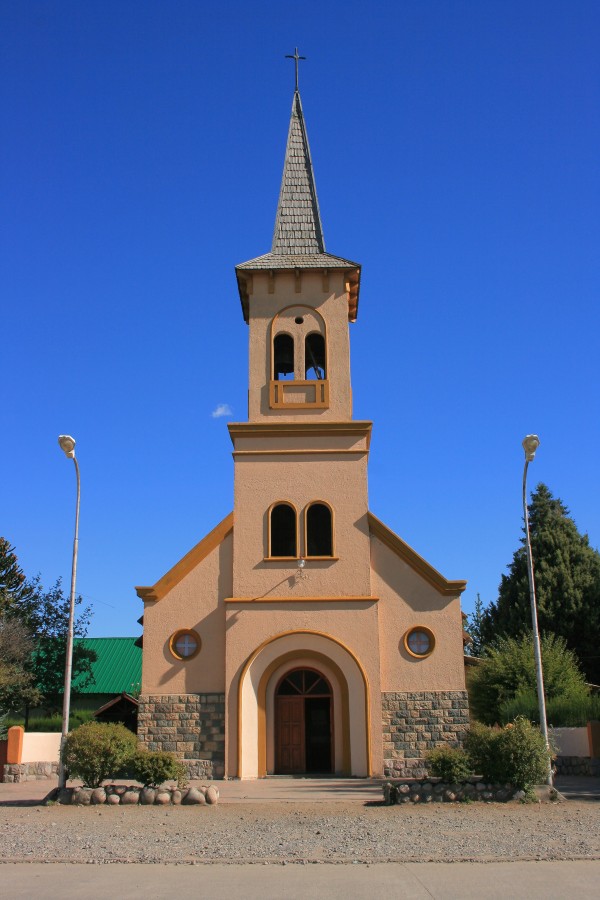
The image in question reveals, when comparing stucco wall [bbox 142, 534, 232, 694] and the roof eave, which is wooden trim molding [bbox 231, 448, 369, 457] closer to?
stucco wall [bbox 142, 534, 232, 694]

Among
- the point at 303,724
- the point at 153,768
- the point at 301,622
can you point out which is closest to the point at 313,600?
the point at 301,622

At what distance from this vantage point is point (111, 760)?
17.0m

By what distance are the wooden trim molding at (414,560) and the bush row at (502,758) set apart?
6.60m

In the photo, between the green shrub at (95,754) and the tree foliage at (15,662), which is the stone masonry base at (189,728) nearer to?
the green shrub at (95,754)

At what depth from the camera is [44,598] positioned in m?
44.4

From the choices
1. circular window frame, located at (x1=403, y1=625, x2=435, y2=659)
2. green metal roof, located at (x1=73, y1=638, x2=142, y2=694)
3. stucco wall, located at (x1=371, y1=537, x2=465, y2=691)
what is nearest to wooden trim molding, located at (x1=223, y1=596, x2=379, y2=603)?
stucco wall, located at (x1=371, y1=537, x2=465, y2=691)

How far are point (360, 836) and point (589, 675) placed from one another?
2738 cm

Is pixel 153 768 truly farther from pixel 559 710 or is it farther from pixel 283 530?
pixel 559 710

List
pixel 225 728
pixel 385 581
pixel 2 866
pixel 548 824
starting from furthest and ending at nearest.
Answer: pixel 385 581 → pixel 225 728 → pixel 548 824 → pixel 2 866

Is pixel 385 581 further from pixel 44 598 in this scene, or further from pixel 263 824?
pixel 44 598

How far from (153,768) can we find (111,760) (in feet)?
3.36

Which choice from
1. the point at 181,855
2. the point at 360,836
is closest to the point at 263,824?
the point at 360,836

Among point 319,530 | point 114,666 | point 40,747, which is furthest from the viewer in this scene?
point 114,666

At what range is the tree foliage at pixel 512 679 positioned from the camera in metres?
28.6
